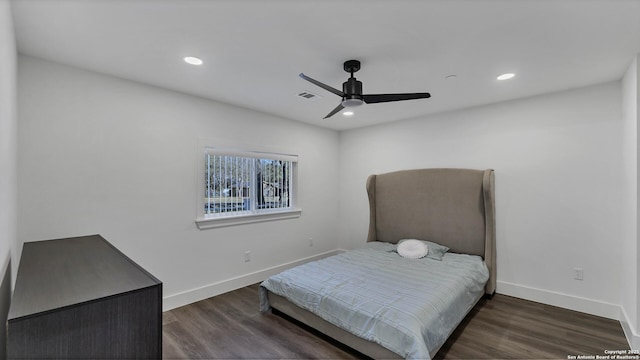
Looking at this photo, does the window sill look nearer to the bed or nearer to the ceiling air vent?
the bed

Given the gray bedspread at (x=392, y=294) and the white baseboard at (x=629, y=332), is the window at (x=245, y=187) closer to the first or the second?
the gray bedspread at (x=392, y=294)

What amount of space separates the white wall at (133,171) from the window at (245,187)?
6.2 inches

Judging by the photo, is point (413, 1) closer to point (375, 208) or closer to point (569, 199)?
point (569, 199)

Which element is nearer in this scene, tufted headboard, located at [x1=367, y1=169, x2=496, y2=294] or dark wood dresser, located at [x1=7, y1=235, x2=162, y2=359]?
dark wood dresser, located at [x1=7, y1=235, x2=162, y2=359]

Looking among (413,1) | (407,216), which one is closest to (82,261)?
(413,1)

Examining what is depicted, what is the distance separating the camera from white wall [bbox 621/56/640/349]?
231cm

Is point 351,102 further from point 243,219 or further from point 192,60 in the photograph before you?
point 243,219

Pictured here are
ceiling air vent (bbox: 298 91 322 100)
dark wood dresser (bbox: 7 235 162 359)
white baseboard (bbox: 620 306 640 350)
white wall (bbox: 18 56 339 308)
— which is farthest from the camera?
ceiling air vent (bbox: 298 91 322 100)

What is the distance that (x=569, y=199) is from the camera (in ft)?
10.4

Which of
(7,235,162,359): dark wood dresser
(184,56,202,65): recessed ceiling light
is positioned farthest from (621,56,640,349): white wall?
(184,56,202,65): recessed ceiling light

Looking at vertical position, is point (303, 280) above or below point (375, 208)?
below

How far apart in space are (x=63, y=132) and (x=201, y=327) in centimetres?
213

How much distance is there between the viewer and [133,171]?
2.87 m

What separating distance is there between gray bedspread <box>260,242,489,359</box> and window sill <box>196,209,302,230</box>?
102cm
